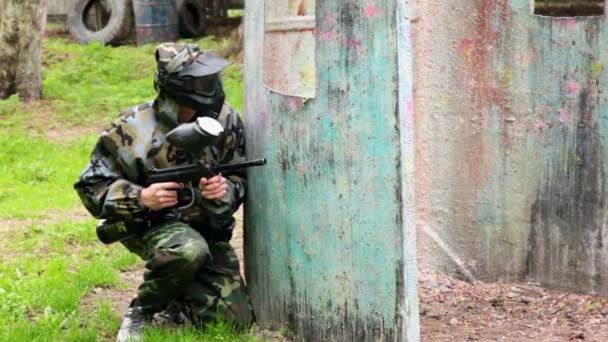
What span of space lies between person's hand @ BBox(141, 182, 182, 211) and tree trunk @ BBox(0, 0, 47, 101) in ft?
23.8

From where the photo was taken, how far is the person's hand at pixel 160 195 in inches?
150

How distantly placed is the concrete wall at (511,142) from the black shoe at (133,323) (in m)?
1.63

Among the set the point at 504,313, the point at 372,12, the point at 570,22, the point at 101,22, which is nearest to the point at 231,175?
the point at 372,12

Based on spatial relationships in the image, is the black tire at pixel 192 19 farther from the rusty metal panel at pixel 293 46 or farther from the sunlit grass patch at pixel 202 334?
the sunlit grass patch at pixel 202 334

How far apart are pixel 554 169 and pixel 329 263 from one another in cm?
153

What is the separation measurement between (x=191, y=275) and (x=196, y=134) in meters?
0.63

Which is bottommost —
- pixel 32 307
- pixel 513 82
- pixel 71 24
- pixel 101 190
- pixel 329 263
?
pixel 32 307

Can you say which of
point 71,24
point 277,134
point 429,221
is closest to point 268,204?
point 277,134

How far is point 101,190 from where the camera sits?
3949 mm

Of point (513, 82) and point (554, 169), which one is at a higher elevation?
point (513, 82)

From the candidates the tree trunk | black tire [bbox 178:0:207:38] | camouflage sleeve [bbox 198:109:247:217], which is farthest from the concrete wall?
black tire [bbox 178:0:207:38]

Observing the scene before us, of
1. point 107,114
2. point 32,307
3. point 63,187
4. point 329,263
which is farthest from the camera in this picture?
point 107,114

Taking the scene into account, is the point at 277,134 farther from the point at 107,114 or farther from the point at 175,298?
the point at 107,114

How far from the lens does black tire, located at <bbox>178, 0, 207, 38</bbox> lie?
16344 mm
